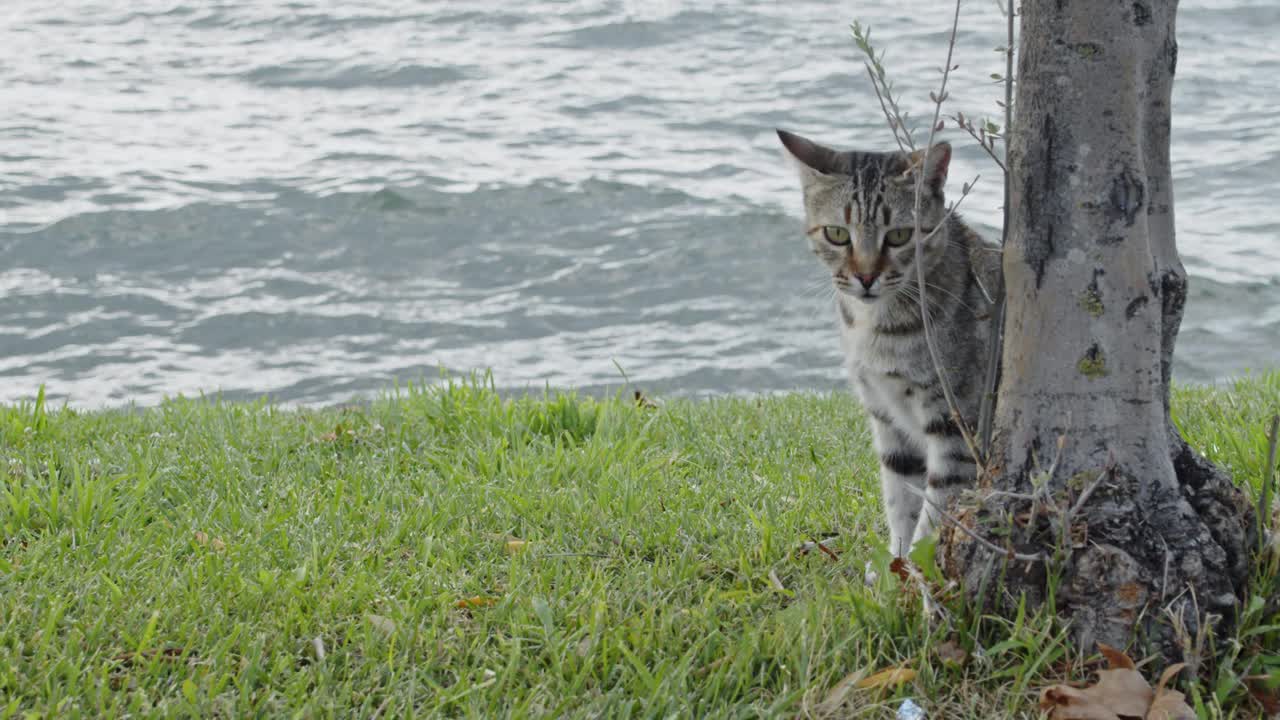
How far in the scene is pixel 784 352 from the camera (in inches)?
409

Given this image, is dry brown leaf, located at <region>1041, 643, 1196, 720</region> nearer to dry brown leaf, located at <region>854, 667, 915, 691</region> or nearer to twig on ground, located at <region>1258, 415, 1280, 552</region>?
dry brown leaf, located at <region>854, 667, 915, 691</region>

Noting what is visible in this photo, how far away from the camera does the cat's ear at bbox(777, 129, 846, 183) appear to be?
410 centimetres

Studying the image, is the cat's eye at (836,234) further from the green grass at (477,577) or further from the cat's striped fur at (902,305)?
the green grass at (477,577)

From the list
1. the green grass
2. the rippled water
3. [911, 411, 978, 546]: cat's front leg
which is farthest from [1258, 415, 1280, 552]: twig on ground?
the rippled water

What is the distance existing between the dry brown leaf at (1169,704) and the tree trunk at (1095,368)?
0.10 metres

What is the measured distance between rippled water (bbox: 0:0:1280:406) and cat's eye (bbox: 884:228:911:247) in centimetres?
Answer: 481

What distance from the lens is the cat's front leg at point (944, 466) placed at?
3.75 metres

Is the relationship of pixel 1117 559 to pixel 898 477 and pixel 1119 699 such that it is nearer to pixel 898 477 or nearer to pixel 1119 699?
pixel 1119 699

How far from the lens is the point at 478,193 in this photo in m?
13.3

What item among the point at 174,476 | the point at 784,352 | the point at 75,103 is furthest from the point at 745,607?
the point at 75,103

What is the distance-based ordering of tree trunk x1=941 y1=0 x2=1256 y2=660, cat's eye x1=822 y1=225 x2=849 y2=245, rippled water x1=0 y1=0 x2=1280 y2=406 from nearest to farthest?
tree trunk x1=941 y1=0 x2=1256 y2=660 → cat's eye x1=822 y1=225 x2=849 y2=245 → rippled water x1=0 y1=0 x2=1280 y2=406

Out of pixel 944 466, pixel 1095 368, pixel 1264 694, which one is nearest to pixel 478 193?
pixel 944 466

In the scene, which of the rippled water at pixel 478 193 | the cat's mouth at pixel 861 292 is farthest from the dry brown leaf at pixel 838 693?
the rippled water at pixel 478 193

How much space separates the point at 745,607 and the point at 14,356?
8.62 metres
